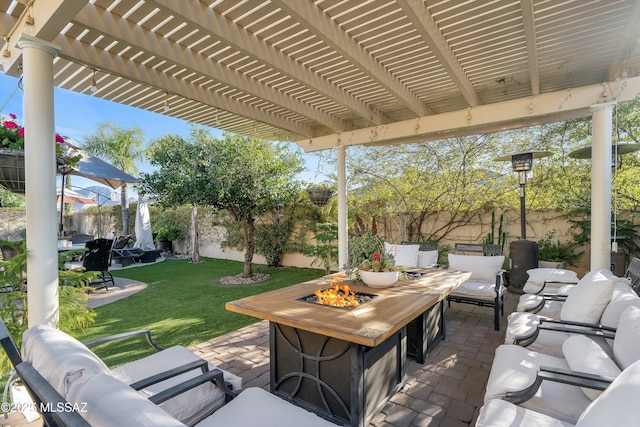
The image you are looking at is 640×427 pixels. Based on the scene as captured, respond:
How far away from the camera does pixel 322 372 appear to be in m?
2.25

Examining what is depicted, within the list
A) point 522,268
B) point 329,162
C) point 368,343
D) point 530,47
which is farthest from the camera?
point 329,162

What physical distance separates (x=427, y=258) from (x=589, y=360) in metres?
3.41

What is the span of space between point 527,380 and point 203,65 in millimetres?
3811

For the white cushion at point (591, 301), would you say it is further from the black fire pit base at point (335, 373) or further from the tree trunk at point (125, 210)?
the tree trunk at point (125, 210)

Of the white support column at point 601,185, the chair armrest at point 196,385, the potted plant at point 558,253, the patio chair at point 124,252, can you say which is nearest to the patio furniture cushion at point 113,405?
the chair armrest at point 196,385

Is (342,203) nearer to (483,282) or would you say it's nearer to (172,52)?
(483,282)

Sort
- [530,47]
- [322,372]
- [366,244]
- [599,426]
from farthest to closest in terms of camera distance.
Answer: [366,244]
[530,47]
[322,372]
[599,426]

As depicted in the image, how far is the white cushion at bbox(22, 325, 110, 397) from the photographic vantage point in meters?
1.03

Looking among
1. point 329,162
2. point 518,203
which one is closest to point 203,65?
point 329,162

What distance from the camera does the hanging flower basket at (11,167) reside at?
240 cm

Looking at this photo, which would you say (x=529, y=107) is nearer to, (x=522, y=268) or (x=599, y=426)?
(x=522, y=268)

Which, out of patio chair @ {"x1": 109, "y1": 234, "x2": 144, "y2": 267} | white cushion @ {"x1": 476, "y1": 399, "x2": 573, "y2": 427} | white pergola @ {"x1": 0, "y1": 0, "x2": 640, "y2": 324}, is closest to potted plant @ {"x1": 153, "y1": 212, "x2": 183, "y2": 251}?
patio chair @ {"x1": 109, "y1": 234, "x2": 144, "y2": 267}

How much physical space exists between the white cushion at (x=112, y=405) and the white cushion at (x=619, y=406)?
1.25 m

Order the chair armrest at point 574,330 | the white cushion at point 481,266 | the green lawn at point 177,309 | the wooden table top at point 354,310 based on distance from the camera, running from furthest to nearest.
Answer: the white cushion at point 481,266 → the green lawn at point 177,309 → the chair armrest at point 574,330 → the wooden table top at point 354,310
